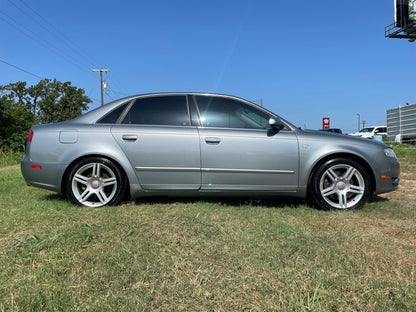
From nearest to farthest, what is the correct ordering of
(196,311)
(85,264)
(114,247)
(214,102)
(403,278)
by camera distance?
1. (196,311)
2. (403,278)
3. (85,264)
4. (114,247)
5. (214,102)

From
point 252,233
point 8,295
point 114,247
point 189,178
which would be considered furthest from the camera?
point 189,178

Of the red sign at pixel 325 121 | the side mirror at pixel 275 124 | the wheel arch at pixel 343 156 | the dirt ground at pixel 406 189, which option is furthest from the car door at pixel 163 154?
the red sign at pixel 325 121

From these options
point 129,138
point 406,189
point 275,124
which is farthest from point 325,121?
point 129,138

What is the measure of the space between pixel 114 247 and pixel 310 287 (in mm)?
A: 1405

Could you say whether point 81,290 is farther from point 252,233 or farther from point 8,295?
point 252,233

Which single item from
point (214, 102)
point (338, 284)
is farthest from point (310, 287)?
point (214, 102)

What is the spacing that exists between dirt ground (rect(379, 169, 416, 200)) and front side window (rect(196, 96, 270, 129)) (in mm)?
2506

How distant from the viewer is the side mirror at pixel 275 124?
346 centimetres

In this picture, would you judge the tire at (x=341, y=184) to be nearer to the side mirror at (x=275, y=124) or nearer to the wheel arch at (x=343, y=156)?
the wheel arch at (x=343, y=156)

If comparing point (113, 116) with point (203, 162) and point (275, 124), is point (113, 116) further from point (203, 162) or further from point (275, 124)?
point (275, 124)

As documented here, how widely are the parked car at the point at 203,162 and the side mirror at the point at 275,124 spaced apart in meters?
Answer: 0.01

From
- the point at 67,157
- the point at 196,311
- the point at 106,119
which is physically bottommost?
the point at 196,311

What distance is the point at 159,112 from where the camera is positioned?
12.2 feet

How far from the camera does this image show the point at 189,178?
3.50 m
